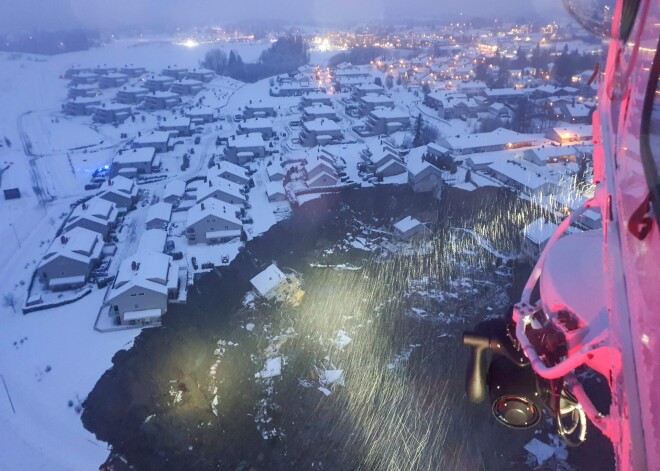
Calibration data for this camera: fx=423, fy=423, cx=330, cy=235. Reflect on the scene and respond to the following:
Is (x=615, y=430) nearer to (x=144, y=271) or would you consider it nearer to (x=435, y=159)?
(x=144, y=271)

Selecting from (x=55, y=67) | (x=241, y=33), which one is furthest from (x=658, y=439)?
(x=241, y=33)

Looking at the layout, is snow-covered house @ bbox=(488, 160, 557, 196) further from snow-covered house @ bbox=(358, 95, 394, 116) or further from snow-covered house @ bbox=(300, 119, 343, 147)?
snow-covered house @ bbox=(358, 95, 394, 116)

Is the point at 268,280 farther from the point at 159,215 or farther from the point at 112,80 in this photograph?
the point at 112,80

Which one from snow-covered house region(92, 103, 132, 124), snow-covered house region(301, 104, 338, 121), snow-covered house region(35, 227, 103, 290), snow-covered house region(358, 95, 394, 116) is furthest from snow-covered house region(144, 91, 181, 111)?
snow-covered house region(35, 227, 103, 290)

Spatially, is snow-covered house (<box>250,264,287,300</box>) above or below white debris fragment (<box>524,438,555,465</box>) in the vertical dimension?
above

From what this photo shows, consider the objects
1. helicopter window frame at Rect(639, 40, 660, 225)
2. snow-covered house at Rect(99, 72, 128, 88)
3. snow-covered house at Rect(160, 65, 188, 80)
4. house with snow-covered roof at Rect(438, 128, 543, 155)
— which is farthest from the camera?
snow-covered house at Rect(160, 65, 188, 80)

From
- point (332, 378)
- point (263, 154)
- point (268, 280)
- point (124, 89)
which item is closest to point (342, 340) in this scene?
point (332, 378)
